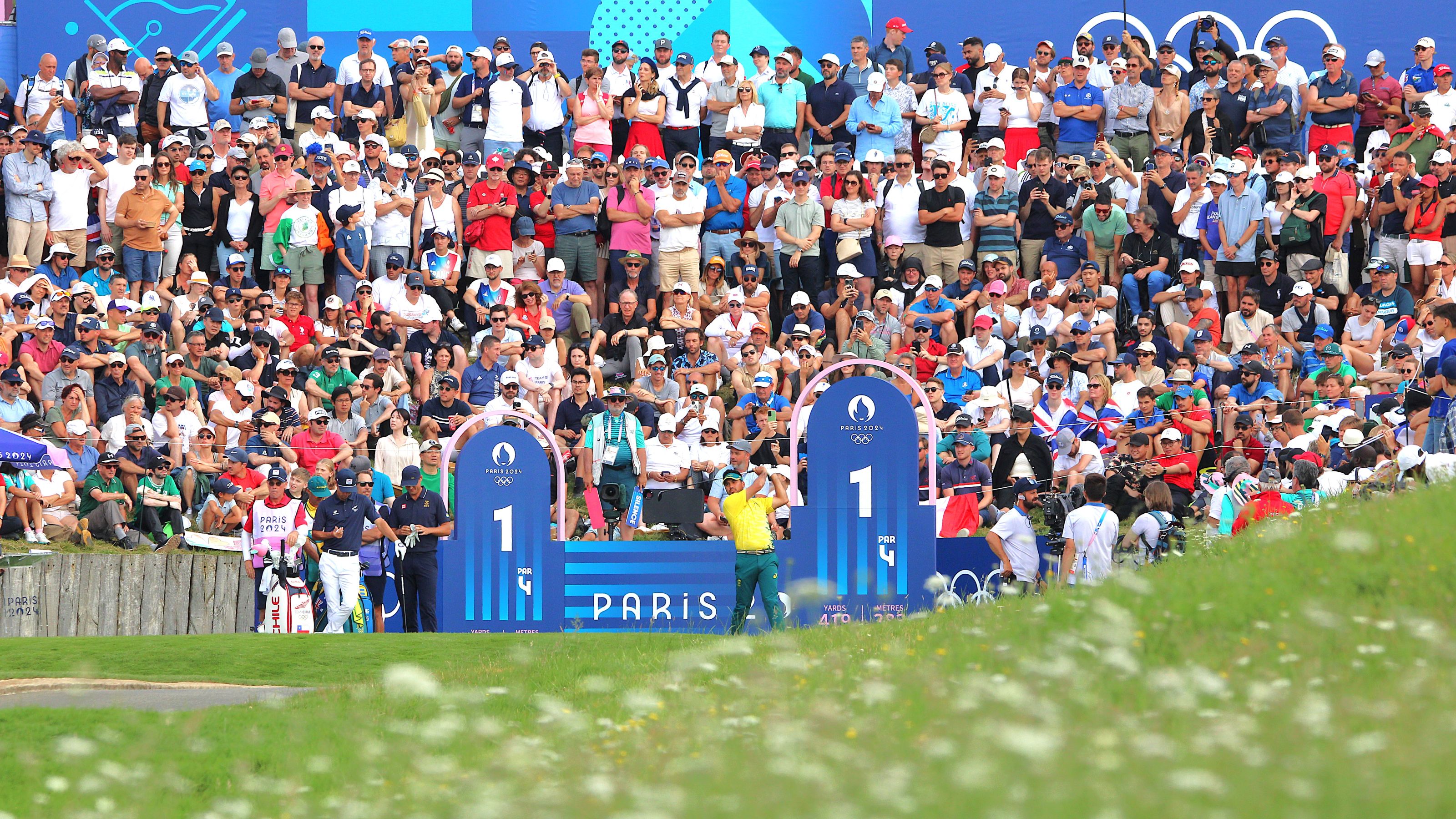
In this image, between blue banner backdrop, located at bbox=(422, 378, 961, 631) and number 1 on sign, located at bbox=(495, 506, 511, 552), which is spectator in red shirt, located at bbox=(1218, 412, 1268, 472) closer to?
blue banner backdrop, located at bbox=(422, 378, 961, 631)

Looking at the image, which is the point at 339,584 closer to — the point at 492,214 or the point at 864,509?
the point at 864,509

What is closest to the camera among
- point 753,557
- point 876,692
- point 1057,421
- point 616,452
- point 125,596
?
point 876,692

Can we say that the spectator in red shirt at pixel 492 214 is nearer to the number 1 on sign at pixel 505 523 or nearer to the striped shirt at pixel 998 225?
the striped shirt at pixel 998 225

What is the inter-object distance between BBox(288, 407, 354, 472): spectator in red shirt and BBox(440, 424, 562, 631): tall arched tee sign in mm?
2995

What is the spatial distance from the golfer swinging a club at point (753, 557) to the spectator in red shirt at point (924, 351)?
17.0 ft

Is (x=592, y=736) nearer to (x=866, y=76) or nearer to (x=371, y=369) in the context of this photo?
(x=371, y=369)

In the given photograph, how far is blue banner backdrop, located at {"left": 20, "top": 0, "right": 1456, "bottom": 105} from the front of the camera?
30.1 metres

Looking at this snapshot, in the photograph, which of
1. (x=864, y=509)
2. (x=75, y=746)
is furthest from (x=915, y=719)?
(x=864, y=509)

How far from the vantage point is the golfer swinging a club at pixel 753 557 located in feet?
59.3

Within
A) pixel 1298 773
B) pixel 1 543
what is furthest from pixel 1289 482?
pixel 1 543

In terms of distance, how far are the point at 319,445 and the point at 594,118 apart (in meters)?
8.37

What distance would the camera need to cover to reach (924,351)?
2323 cm

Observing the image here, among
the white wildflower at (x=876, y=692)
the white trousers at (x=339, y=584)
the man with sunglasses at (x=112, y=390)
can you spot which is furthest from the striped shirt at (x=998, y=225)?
the white wildflower at (x=876, y=692)

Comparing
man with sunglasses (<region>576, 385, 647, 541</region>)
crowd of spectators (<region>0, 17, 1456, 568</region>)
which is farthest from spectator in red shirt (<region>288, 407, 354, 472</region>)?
man with sunglasses (<region>576, 385, 647, 541</region>)
